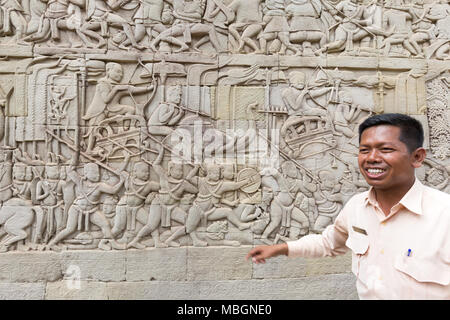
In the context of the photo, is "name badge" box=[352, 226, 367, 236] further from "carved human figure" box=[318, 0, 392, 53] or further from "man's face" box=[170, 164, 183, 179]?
"carved human figure" box=[318, 0, 392, 53]

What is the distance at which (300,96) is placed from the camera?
5.23 m

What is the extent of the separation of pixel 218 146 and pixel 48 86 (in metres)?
2.55

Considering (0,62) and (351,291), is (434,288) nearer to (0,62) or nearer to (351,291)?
(351,291)

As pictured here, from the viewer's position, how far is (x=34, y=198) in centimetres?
487

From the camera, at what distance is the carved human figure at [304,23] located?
5328 mm

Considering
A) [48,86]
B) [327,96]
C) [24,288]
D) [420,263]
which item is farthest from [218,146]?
[420,263]

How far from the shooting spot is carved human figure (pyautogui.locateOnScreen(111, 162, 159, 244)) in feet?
16.1

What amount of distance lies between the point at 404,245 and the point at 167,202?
3.71 metres

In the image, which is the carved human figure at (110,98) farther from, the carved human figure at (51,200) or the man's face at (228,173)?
the man's face at (228,173)

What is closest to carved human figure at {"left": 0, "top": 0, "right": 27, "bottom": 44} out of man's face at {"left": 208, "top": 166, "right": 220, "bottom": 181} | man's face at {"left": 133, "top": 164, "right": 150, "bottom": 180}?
man's face at {"left": 133, "top": 164, "right": 150, "bottom": 180}

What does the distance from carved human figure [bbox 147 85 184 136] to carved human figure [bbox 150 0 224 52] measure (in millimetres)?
714

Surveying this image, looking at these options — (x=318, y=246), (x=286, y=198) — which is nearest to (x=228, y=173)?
(x=286, y=198)

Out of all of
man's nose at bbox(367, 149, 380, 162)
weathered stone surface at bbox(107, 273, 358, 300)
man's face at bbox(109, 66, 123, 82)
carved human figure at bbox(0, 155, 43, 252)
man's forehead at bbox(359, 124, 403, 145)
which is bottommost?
weathered stone surface at bbox(107, 273, 358, 300)

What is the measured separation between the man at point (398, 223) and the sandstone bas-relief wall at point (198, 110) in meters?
3.28
